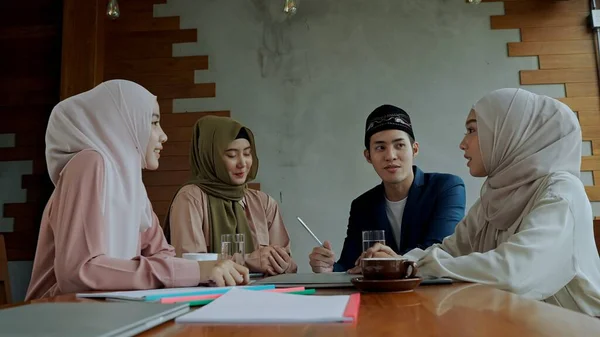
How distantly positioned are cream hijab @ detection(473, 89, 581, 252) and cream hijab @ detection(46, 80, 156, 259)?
3.67ft

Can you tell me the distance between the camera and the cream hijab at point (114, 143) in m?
1.37

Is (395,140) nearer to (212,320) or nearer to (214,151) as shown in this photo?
(214,151)

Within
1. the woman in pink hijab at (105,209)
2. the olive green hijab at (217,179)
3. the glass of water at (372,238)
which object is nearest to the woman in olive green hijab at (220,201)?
the olive green hijab at (217,179)

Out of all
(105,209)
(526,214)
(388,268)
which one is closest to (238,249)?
(105,209)

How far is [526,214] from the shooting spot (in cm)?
155

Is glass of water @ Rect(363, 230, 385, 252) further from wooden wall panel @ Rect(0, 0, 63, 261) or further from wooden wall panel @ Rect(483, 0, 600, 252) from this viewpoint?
wooden wall panel @ Rect(0, 0, 63, 261)

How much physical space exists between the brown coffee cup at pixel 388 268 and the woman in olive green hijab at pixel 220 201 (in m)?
1.34

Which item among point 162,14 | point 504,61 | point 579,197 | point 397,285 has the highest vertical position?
point 162,14

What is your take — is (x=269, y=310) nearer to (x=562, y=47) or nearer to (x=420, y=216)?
(x=420, y=216)

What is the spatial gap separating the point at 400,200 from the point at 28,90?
2.77 metres

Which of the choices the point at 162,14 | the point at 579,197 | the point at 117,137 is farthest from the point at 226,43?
the point at 579,197

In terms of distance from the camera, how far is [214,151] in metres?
2.57

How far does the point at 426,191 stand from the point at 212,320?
1.93 meters

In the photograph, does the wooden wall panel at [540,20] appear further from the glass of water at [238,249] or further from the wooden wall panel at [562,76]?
the glass of water at [238,249]
